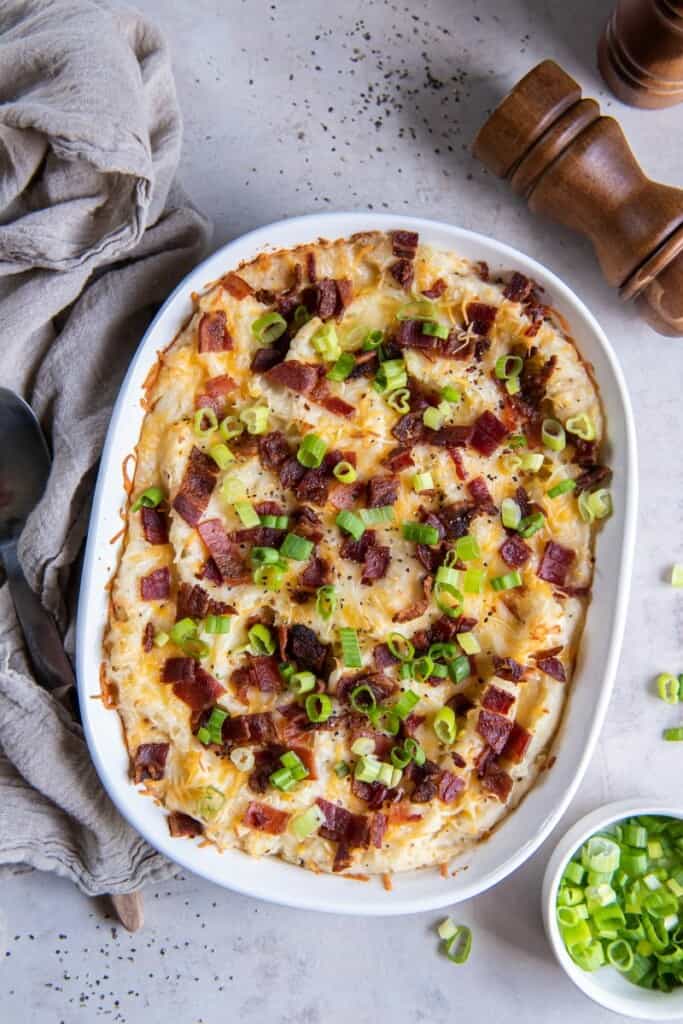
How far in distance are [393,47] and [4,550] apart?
81.0 inches

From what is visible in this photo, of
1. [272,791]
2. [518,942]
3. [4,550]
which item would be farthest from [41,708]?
[518,942]

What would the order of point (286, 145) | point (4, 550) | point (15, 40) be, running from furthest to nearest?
point (286, 145), point (4, 550), point (15, 40)

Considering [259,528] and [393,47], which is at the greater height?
[393,47]

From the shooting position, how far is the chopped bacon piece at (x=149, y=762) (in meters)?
2.82

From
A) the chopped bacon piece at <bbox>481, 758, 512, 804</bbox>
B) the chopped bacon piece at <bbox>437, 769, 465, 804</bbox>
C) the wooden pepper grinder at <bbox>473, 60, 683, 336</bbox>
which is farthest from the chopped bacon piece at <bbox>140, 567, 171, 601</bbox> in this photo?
the wooden pepper grinder at <bbox>473, 60, 683, 336</bbox>

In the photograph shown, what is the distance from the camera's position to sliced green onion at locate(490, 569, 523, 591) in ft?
9.20

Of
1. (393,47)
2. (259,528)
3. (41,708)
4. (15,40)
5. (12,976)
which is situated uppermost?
(393,47)

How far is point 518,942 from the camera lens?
331cm

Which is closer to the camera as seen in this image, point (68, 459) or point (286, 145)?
point (68, 459)

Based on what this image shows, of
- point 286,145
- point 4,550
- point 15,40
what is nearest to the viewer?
point 15,40

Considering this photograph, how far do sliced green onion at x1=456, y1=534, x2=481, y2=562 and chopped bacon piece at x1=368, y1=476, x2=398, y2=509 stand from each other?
0.75 feet

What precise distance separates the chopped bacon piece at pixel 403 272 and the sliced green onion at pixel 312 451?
497 millimetres

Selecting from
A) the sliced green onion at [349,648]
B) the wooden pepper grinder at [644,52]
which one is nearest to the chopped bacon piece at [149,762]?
the sliced green onion at [349,648]

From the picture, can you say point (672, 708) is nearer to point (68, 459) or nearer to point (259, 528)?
point (259, 528)
